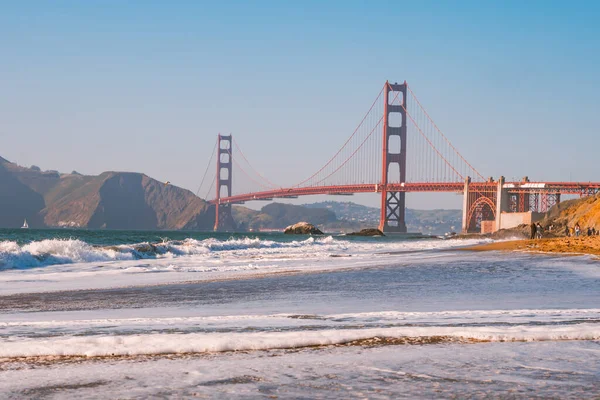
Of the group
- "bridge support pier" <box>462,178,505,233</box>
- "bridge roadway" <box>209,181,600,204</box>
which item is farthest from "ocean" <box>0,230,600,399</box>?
"bridge support pier" <box>462,178,505,233</box>

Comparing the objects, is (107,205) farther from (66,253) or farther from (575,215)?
(66,253)

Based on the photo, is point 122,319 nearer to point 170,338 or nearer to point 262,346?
point 170,338

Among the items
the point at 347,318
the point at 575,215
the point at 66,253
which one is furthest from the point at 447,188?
the point at 347,318

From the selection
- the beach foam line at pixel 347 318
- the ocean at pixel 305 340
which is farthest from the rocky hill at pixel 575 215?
the beach foam line at pixel 347 318

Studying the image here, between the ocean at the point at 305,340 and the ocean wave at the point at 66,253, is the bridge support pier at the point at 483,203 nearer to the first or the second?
the ocean wave at the point at 66,253

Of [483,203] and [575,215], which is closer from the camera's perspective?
[575,215]

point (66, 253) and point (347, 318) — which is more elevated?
point (347, 318)

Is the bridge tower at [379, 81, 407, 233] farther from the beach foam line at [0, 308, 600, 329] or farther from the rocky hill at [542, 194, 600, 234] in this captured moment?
the beach foam line at [0, 308, 600, 329]

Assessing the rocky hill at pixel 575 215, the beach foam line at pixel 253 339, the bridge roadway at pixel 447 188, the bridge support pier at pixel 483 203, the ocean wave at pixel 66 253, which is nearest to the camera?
the beach foam line at pixel 253 339
